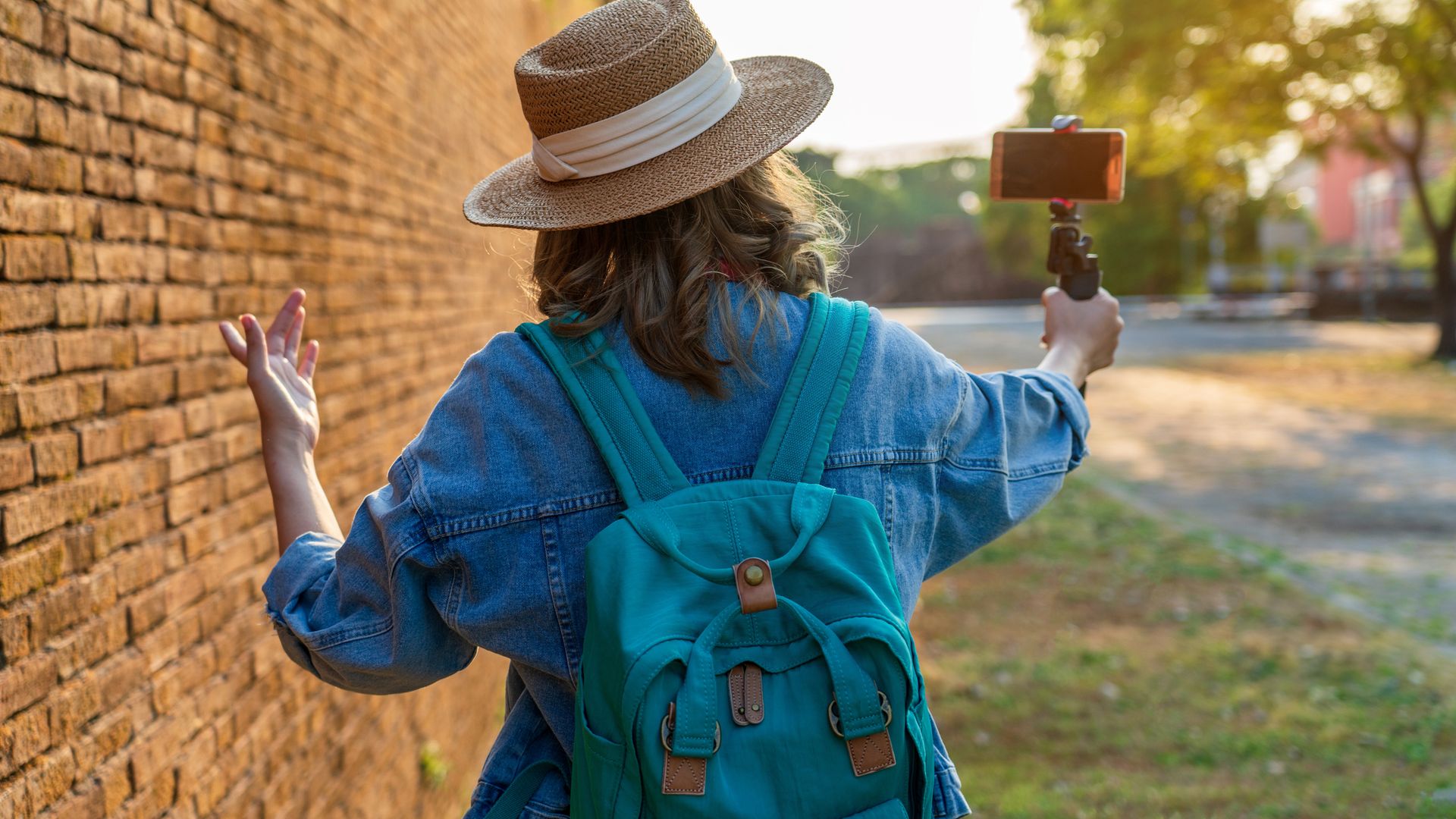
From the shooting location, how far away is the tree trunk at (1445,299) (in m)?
19.0

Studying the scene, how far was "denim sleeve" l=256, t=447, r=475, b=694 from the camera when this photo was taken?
60.0 inches

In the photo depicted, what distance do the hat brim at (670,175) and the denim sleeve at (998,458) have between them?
427 millimetres

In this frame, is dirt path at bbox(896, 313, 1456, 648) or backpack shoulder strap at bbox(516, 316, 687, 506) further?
dirt path at bbox(896, 313, 1456, 648)

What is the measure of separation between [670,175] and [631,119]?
88 mm

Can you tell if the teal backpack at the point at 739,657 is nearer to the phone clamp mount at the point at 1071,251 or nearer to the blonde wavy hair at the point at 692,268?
the blonde wavy hair at the point at 692,268

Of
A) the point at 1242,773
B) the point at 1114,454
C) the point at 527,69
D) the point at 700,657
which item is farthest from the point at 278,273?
the point at 1114,454

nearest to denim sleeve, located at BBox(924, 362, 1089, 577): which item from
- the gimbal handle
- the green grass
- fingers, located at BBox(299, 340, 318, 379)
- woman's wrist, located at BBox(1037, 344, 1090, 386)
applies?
woman's wrist, located at BBox(1037, 344, 1090, 386)

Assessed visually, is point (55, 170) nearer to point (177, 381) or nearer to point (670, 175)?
point (177, 381)

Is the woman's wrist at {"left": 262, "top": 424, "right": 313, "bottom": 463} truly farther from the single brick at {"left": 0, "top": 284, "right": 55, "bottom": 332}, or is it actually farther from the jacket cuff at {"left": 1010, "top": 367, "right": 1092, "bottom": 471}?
the jacket cuff at {"left": 1010, "top": 367, "right": 1092, "bottom": 471}

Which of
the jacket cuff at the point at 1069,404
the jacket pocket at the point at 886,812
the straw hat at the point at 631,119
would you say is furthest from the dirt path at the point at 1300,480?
the straw hat at the point at 631,119

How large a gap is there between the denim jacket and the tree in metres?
18.4

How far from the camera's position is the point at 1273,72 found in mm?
19312

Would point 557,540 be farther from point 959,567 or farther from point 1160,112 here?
point 1160,112

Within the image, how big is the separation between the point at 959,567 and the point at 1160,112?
1561 centimetres
